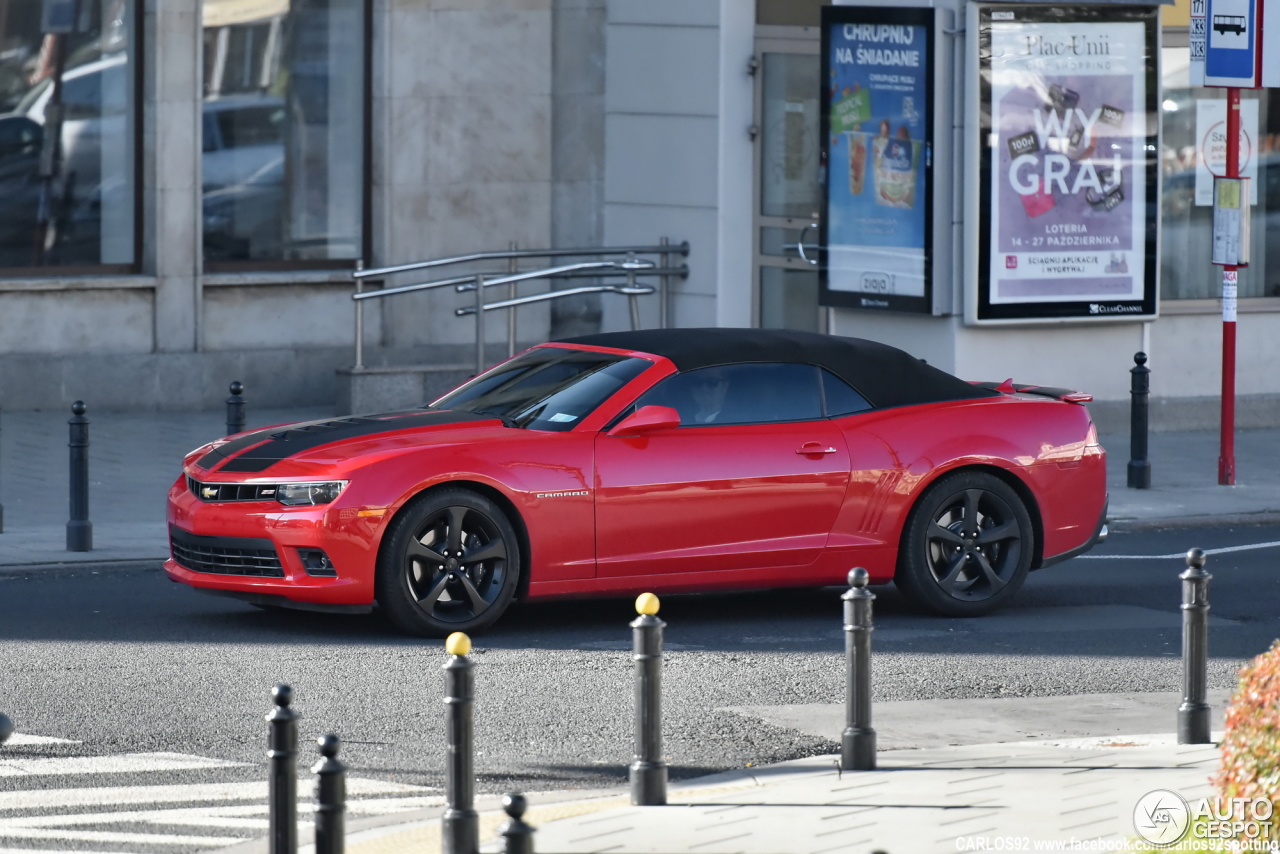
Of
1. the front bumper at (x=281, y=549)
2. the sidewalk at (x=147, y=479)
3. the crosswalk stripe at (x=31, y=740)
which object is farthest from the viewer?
the sidewalk at (x=147, y=479)

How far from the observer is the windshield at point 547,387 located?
10445mm

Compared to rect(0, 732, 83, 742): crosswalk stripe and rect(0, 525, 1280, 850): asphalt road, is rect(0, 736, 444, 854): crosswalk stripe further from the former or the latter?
rect(0, 732, 83, 742): crosswalk stripe

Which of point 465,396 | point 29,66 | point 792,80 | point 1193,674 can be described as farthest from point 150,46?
point 1193,674

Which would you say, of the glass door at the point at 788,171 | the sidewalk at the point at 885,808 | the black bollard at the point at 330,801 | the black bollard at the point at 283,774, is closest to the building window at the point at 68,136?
the glass door at the point at 788,171

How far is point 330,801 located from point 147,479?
1097 centimetres

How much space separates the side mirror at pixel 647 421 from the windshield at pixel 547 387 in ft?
0.64

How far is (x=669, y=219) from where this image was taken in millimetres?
Answer: 20859

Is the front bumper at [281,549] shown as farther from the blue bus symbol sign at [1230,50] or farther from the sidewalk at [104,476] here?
the blue bus symbol sign at [1230,50]

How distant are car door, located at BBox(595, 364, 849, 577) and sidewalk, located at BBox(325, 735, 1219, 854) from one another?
280 cm

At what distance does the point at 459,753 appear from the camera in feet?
19.3

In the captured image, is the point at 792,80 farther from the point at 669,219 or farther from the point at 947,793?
the point at 947,793

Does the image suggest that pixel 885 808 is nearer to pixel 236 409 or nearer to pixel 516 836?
pixel 516 836

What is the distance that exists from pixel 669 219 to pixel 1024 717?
1282 cm

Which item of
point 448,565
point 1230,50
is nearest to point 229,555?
point 448,565
